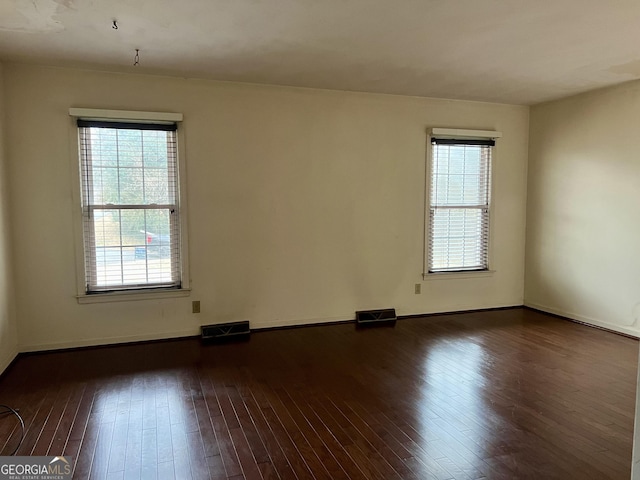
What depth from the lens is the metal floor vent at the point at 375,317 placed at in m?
5.03

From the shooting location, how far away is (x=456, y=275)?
5445 mm

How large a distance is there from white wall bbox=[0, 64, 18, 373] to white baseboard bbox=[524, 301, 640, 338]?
18.3ft

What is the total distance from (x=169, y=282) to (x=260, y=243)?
96 centimetres

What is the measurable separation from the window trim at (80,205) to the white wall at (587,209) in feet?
13.6

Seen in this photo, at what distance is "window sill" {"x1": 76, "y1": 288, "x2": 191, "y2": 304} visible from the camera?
411 centimetres

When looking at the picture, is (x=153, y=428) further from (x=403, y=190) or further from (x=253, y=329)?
(x=403, y=190)

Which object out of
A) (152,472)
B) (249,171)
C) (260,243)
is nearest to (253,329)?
(260,243)

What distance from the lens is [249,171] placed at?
4559 millimetres

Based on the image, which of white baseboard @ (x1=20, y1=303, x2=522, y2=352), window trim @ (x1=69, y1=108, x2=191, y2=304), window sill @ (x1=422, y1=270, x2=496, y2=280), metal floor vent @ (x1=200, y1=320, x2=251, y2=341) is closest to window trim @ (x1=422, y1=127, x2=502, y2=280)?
window sill @ (x1=422, y1=270, x2=496, y2=280)

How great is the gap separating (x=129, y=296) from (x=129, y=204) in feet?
2.80

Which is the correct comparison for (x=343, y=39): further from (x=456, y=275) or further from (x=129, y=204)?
(x=456, y=275)

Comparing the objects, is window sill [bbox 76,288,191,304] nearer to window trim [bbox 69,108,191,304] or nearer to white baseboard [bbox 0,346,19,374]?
window trim [bbox 69,108,191,304]

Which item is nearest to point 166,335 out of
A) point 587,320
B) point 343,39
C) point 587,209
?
point 343,39

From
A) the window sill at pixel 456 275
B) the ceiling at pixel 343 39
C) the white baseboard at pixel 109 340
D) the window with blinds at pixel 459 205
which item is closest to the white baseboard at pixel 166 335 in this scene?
the white baseboard at pixel 109 340
